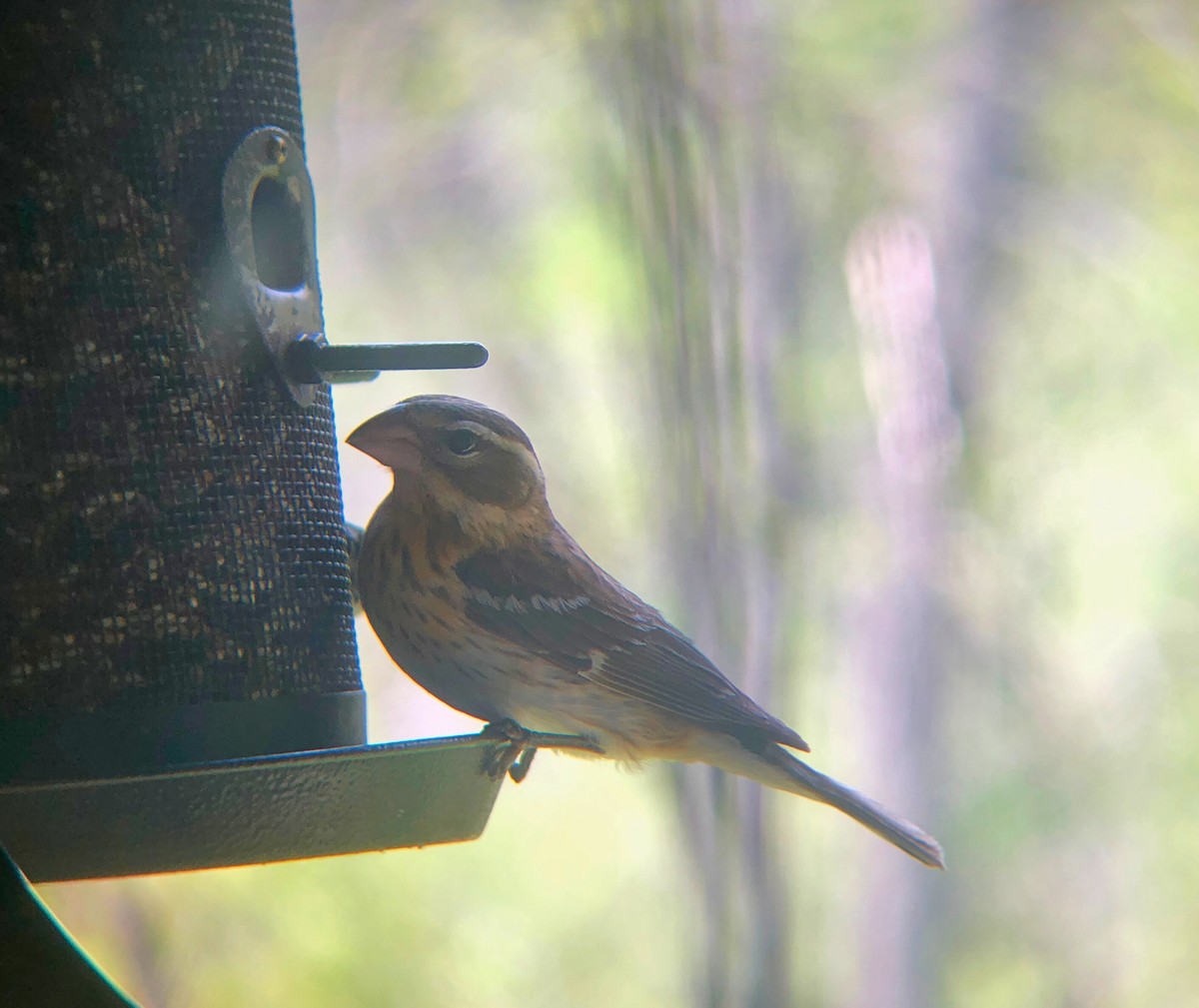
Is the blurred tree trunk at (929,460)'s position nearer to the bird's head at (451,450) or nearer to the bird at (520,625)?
the bird at (520,625)

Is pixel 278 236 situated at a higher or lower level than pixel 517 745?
higher

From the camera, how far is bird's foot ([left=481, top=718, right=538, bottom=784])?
336 centimetres

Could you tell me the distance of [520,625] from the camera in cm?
404

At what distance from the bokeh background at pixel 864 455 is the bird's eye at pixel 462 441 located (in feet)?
12.2

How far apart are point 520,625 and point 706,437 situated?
211 cm

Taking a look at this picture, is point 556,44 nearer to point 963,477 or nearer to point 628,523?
point 628,523

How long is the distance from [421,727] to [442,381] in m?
2.43

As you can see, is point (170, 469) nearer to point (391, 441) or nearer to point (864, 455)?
point (391, 441)

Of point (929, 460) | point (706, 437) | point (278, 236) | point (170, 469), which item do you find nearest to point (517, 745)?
point (170, 469)

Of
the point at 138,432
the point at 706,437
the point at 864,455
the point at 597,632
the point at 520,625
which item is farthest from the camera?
the point at 864,455

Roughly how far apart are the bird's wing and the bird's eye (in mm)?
274

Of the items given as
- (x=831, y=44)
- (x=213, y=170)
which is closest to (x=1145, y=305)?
(x=831, y=44)

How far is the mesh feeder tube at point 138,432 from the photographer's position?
9.91ft

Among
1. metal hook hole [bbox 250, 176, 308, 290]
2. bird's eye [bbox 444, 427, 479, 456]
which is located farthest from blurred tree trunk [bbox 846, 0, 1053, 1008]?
metal hook hole [bbox 250, 176, 308, 290]
